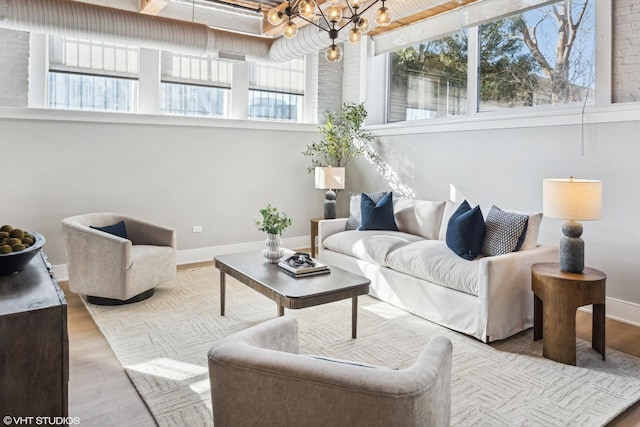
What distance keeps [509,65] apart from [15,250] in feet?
15.4

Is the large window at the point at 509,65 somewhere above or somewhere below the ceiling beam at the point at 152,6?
below

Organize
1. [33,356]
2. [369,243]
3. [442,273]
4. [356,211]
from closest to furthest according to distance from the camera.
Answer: [33,356]
[442,273]
[369,243]
[356,211]

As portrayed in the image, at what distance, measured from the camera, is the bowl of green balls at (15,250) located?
172cm

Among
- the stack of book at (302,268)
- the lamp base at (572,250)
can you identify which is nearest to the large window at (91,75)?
the stack of book at (302,268)

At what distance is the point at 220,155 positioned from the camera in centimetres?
568

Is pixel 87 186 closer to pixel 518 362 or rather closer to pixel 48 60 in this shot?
pixel 48 60

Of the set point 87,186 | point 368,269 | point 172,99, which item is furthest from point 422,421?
point 172,99

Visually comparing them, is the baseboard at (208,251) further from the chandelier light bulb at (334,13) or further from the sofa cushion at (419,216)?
the chandelier light bulb at (334,13)

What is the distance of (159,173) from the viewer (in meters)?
5.28

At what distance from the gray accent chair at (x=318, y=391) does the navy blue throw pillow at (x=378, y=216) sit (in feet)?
10.7

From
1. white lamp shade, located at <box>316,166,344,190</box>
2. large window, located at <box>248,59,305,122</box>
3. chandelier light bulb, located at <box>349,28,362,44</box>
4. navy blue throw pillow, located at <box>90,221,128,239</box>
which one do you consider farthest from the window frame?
navy blue throw pillow, located at <box>90,221,128,239</box>

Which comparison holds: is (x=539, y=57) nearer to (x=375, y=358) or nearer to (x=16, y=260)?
(x=375, y=358)

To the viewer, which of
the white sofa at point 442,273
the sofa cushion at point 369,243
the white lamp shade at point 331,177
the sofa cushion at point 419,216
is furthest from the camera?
the white lamp shade at point 331,177

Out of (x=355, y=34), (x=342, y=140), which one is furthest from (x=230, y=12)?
(x=355, y=34)
